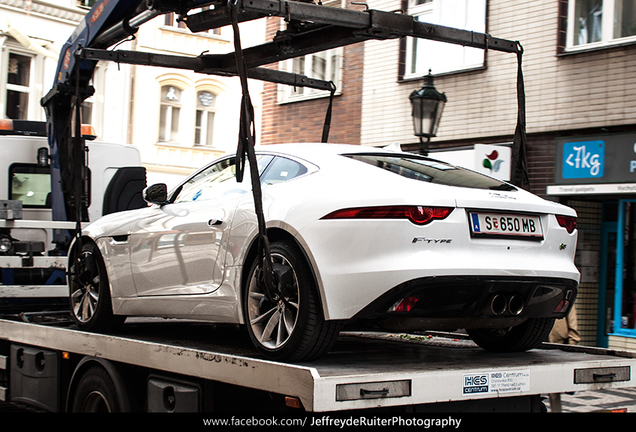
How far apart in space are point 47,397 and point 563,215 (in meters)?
3.81

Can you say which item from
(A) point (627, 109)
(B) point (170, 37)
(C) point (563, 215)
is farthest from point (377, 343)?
(B) point (170, 37)

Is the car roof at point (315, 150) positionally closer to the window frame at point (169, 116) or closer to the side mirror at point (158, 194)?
the side mirror at point (158, 194)

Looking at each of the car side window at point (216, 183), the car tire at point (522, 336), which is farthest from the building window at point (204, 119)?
the car tire at point (522, 336)

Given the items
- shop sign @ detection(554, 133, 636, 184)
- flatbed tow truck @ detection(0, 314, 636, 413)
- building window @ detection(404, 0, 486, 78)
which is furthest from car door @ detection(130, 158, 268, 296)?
building window @ detection(404, 0, 486, 78)

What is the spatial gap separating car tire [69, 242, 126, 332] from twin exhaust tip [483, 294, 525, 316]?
10.3 ft

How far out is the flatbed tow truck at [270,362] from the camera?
384 centimetres

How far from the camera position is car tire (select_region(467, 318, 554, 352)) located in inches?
201

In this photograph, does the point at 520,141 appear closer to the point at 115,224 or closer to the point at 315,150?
the point at 315,150

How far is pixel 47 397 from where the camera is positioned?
590cm

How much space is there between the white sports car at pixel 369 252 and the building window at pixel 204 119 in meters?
25.9

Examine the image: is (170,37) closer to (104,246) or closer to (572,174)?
(572,174)

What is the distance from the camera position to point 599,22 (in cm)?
1180

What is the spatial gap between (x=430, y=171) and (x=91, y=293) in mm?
3166

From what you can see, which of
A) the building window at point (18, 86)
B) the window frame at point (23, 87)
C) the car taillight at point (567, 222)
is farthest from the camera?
the building window at point (18, 86)
